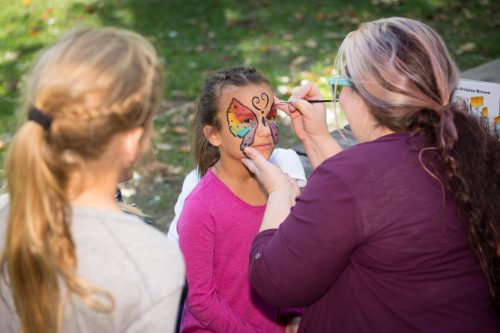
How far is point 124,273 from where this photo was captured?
1409 mm

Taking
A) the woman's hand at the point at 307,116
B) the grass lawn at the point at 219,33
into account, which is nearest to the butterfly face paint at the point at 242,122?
the woman's hand at the point at 307,116

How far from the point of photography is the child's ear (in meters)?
2.50

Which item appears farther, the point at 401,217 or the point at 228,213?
the point at 228,213

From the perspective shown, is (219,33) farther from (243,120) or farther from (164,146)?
(243,120)

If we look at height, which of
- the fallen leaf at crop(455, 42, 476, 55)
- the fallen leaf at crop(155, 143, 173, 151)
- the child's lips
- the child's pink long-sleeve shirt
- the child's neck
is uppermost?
the child's lips

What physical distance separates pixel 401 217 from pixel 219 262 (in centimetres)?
93

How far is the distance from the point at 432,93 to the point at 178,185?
2956mm

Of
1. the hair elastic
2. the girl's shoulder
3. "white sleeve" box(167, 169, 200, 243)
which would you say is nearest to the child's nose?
the girl's shoulder

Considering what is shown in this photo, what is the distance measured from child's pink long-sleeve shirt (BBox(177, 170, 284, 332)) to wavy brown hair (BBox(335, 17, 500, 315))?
2.49 feet

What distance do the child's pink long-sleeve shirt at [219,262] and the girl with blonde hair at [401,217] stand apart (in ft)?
1.59

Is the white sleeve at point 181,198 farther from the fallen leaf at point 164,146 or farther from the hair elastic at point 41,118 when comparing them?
the fallen leaf at point 164,146

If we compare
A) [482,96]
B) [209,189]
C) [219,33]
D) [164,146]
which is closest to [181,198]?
[209,189]

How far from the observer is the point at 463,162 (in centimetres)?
171

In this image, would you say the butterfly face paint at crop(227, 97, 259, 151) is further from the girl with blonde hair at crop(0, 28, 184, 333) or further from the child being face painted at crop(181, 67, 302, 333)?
the girl with blonde hair at crop(0, 28, 184, 333)
